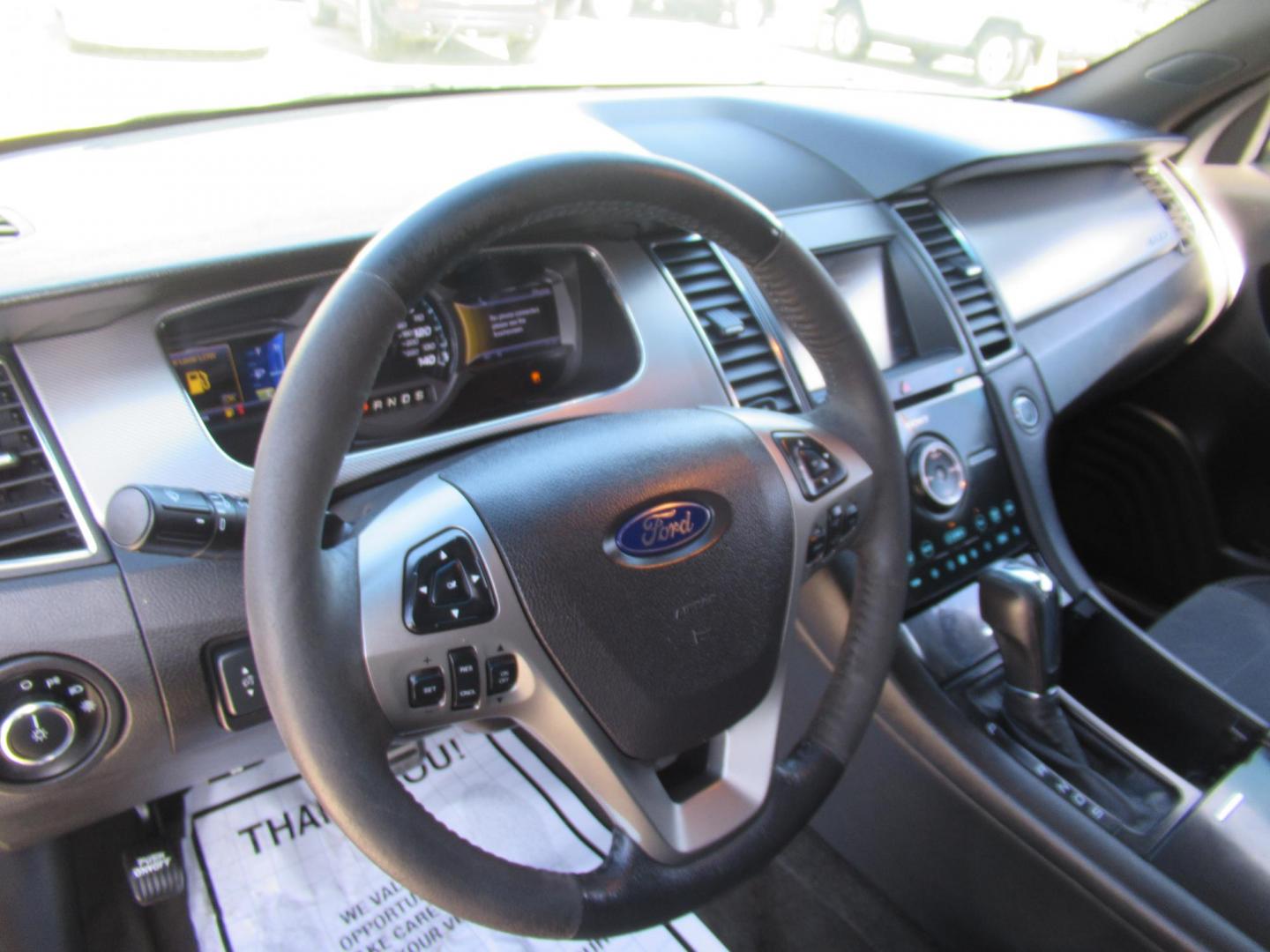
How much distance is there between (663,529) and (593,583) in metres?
0.08

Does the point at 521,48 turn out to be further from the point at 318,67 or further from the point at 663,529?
the point at 663,529

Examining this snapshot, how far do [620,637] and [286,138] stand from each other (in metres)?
→ 0.82

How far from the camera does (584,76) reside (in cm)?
162

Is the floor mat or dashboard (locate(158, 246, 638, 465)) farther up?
dashboard (locate(158, 246, 638, 465))

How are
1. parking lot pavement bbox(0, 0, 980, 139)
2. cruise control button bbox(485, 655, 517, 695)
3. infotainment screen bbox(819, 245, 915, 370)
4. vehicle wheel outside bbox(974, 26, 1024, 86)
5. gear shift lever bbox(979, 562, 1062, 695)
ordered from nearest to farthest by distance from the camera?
1. cruise control button bbox(485, 655, 517, 695)
2. parking lot pavement bbox(0, 0, 980, 139)
3. gear shift lever bbox(979, 562, 1062, 695)
4. infotainment screen bbox(819, 245, 915, 370)
5. vehicle wheel outside bbox(974, 26, 1024, 86)

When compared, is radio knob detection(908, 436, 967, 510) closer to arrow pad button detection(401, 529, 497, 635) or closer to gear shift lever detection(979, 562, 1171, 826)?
gear shift lever detection(979, 562, 1171, 826)

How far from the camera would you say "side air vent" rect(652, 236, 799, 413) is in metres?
1.23

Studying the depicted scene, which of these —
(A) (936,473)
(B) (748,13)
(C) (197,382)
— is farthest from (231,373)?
(B) (748,13)

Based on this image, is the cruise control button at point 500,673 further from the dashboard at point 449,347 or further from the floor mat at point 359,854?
the floor mat at point 359,854

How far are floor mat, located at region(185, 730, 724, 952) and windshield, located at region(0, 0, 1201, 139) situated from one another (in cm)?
86

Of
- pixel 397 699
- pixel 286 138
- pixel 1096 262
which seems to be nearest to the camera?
pixel 397 699

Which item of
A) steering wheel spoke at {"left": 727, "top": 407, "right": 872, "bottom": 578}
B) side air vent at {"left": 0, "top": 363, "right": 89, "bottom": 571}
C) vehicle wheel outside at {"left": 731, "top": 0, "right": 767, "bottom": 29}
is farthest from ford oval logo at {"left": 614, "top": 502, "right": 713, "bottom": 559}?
vehicle wheel outside at {"left": 731, "top": 0, "right": 767, "bottom": 29}

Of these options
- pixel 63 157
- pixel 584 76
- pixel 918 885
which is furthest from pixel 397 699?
pixel 584 76

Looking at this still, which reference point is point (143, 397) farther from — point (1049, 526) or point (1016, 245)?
point (1016, 245)
